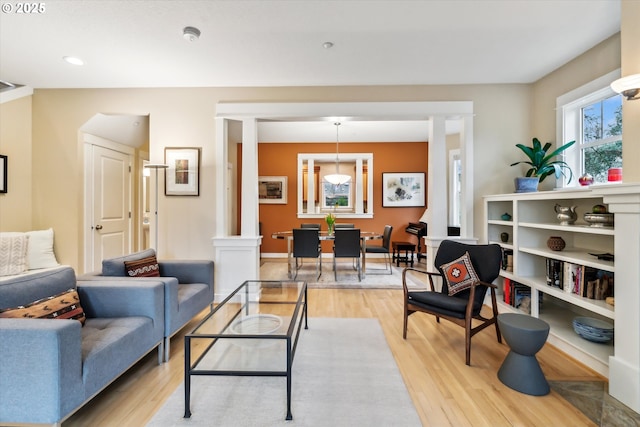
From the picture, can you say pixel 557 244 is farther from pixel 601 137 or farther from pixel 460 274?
pixel 601 137

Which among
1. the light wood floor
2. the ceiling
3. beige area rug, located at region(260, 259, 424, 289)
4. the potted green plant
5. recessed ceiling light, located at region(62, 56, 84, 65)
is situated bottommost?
the light wood floor

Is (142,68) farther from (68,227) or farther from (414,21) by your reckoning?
(414,21)

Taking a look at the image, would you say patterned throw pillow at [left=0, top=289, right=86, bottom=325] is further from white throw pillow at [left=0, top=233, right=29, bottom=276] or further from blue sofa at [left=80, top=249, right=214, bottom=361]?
white throw pillow at [left=0, top=233, right=29, bottom=276]

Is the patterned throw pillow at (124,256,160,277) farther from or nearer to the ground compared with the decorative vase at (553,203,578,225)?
nearer to the ground

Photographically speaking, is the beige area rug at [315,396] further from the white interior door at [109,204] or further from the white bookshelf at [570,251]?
the white interior door at [109,204]

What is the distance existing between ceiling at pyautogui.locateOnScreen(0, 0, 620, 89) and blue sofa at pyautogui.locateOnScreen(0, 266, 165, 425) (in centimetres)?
208

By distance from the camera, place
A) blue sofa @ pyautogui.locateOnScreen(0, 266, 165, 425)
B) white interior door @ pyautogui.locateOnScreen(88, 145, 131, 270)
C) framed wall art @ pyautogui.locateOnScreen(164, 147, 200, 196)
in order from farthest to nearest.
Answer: white interior door @ pyautogui.locateOnScreen(88, 145, 131, 270)
framed wall art @ pyautogui.locateOnScreen(164, 147, 200, 196)
blue sofa @ pyautogui.locateOnScreen(0, 266, 165, 425)

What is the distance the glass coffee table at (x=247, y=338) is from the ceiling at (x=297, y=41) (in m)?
2.29

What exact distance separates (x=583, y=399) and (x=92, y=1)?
14.4ft

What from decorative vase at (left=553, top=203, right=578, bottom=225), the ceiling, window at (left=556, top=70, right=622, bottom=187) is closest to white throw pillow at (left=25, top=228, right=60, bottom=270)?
the ceiling

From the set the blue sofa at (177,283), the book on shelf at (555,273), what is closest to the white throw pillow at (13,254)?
the blue sofa at (177,283)

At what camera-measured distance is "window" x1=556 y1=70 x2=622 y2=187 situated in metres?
2.57

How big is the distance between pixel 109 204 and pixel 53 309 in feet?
9.59

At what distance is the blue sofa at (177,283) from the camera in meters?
2.21
